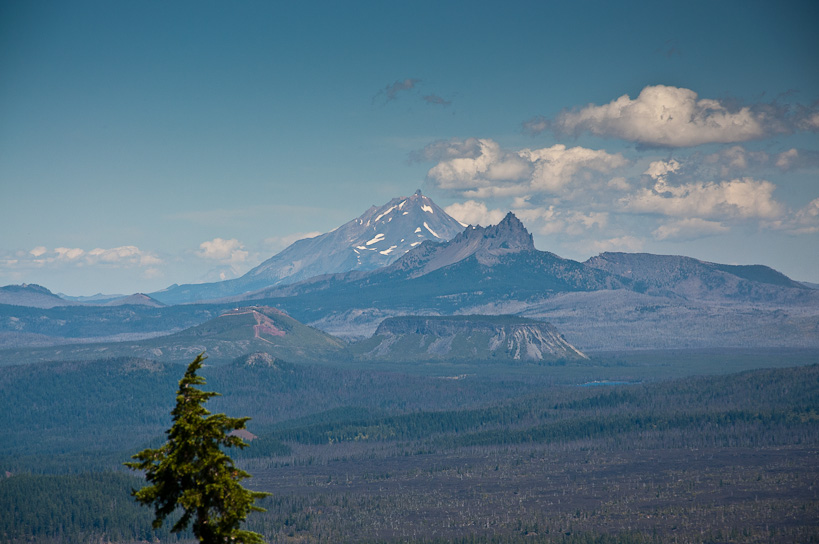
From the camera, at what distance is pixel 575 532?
134000mm

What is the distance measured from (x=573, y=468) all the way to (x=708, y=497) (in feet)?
117

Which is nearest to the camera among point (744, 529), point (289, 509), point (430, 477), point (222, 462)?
point (222, 462)

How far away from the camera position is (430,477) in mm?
181750

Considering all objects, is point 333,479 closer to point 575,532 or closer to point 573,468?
point 573,468

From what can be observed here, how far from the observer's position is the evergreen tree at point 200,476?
1567 inches

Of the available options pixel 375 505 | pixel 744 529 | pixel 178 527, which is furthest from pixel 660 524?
pixel 178 527

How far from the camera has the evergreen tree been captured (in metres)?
39.8

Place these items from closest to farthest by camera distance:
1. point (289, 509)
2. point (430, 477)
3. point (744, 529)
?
1. point (744, 529)
2. point (289, 509)
3. point (430, 477)

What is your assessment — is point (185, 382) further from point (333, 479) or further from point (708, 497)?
point (333, 479)

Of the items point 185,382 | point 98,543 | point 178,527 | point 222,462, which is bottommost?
point 98,543

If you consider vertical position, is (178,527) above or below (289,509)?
above

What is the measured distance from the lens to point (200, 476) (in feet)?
132

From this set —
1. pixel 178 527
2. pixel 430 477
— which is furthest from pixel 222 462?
pixel 430 477

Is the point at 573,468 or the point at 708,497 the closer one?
the point at 708,497
